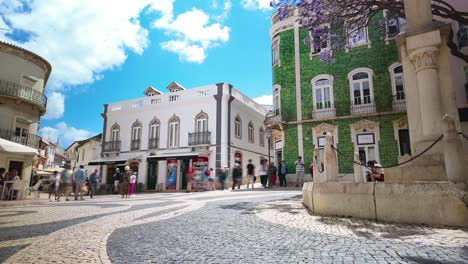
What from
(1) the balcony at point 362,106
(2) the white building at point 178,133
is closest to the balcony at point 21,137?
(2) the white building at point 178,133

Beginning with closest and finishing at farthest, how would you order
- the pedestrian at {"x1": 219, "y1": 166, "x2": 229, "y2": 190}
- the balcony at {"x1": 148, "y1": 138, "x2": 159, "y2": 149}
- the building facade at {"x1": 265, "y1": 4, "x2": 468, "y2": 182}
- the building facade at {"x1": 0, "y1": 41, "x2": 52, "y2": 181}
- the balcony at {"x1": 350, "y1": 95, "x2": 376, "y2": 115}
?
the building facade at {"x1": 265, "y1": 4, "x2": 468, "y2": 182} → the balcony at {"x1": 350, "y1": 95, "x2": 376, "y2": 115} → the building facade at {"x1": 0, "y1": 41, "x2": 52, "y2": 181} → the pedestrian at {"x1": 219, "y1": 166, "x2": 229, "y2": 190} → the balcony at {"x1": 148, "y1": 138, "x2": 159, "y2": 149}

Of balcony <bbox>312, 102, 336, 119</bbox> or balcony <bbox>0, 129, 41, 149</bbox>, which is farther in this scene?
balcony <bbox>0, 129, 41, 149</bbox>

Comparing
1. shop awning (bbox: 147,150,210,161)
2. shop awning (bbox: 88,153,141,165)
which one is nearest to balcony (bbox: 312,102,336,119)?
shop awning (bbox: 147,150,210,161)

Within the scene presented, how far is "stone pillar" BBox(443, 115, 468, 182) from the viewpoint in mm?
4594

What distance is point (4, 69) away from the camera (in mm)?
19516

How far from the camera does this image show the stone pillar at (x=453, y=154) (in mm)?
4594

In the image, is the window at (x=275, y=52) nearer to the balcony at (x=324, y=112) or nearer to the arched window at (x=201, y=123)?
the balcony at (x=324, y=112)

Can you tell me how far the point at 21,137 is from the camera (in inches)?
777

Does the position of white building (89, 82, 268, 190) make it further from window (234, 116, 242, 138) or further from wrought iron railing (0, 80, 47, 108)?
wrought iron railing (0, 80, 47, 108)

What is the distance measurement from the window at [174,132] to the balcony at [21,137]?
32.5 ft

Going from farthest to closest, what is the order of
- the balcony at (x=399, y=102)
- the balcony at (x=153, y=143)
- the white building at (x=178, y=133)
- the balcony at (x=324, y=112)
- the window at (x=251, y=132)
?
the window at (x=251, y=132)
the balcony at (x=153, y=143)
the white building at (x=178, y=133)
the balcony at (x=324, y=112)
the balcony at (x=399, y=102)

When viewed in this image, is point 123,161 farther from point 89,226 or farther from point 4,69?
point 89,226

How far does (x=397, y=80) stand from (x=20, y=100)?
981 inches

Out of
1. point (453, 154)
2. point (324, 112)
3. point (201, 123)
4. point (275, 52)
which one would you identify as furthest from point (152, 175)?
point (453, 154)
